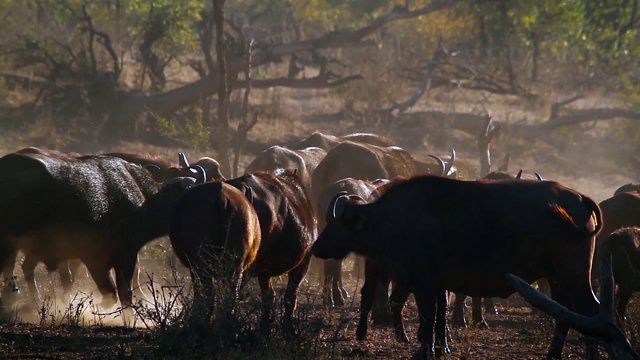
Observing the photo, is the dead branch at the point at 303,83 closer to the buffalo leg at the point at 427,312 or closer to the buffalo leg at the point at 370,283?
the buffalo leg at the point at 370,283

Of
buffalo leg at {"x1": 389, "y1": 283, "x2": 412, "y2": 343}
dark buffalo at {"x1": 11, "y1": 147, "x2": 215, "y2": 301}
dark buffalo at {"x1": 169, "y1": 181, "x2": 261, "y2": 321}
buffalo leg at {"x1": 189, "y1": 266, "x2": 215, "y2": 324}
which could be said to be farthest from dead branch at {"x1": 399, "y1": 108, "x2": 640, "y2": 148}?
buffalo leg at {"x1": 189, "y1": 266, "x2": 215, "y2": 324}

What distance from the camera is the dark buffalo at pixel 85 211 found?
937cm

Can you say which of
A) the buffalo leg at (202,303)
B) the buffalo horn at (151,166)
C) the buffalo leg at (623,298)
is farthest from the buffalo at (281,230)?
the buffalo leg at (623,298)

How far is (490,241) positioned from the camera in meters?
7.66

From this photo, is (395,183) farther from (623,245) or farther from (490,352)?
(623,245)

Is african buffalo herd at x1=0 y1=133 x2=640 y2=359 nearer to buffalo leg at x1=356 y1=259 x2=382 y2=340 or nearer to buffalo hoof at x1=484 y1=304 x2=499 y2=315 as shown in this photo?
buffalo leg at x1=356 y1=259 x2=382 y2=340

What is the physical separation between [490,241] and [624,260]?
7.09 ft

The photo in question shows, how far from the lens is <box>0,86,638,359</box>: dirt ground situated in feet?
24.5

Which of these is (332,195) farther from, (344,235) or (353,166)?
(353,166)

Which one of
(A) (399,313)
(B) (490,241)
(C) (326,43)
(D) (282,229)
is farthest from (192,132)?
(B) (490,241)

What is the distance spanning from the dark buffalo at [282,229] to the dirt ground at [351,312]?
43 centimetres

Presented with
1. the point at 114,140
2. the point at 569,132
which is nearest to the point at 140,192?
the point at 114,140

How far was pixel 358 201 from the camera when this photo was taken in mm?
8812

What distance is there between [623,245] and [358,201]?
2.55 meters
